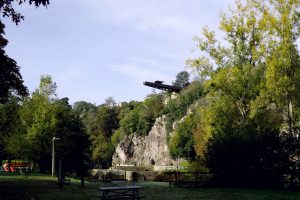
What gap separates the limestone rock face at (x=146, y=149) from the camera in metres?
100

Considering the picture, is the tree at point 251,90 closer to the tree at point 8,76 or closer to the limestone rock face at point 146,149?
the tree at point 8,76

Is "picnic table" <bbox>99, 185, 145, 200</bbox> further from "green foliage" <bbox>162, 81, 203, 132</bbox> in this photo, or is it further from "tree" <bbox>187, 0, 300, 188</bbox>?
"green foliage" <bbox>162, 81, 203, 132</bbox>

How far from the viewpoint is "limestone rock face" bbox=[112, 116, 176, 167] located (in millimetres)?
100375

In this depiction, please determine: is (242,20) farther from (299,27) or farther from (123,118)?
(123,118)

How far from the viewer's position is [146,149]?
107625mm

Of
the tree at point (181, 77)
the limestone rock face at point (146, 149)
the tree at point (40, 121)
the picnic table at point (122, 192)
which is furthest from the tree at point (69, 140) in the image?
the tree at point (181, 77)

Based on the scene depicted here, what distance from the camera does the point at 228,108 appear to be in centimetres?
3106

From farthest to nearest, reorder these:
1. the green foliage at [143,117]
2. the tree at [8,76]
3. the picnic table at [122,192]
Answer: the green foliage at [143,117] → the tree at [8,76] → the picnic table at [122,192]

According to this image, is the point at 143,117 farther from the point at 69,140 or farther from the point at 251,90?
the point at 251,90

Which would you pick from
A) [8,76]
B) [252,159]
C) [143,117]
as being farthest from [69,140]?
[143,117]

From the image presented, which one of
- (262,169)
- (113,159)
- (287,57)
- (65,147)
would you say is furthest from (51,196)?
(113,159)

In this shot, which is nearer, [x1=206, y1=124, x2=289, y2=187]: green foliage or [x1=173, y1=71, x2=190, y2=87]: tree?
[x1=206, y1=124, x2=289, y2=187]: green foliage

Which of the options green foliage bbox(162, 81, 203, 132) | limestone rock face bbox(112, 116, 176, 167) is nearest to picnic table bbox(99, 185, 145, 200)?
limestone rock face bbox(112, 116, 176, 167)


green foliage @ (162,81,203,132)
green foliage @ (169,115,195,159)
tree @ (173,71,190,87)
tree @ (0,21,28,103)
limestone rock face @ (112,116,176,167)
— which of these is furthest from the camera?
tree @ (173,71,190,87)
